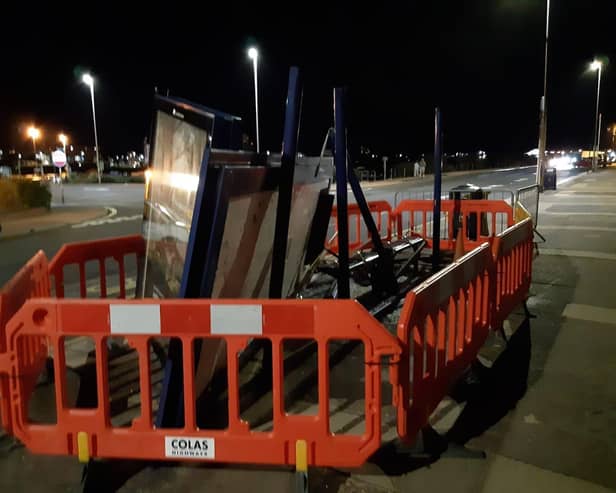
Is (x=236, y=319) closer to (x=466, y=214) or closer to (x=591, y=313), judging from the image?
(x=591, y=313)

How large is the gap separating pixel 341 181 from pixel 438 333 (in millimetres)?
2078

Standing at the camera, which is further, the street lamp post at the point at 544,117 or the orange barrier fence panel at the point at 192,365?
the street lamp post at the point at 544,117

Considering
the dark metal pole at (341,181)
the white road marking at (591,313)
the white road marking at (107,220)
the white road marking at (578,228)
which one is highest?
the dark metal pole at (341,181)

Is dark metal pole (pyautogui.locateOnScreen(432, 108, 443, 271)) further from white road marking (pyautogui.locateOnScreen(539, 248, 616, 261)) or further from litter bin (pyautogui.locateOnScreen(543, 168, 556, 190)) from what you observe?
litter bin (pyautogui.locateOnScreen(543, 168, 556, 190))

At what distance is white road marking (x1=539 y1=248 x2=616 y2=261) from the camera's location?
38.3 feet

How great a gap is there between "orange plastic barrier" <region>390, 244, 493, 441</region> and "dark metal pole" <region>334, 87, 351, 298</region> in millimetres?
1319

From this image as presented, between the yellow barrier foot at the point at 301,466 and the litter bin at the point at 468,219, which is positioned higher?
the litter bin at the point at 468,219

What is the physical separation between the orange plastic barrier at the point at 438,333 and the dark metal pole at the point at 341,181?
1.32 m

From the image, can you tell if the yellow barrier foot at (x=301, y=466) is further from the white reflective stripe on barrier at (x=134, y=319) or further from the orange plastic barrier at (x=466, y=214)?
the orange plastic barrier at (x=466, y=214)

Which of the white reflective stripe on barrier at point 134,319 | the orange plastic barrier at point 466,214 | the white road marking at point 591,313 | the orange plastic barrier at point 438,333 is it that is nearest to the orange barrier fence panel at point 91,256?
the white reflective stripe on barrier at point 134,319

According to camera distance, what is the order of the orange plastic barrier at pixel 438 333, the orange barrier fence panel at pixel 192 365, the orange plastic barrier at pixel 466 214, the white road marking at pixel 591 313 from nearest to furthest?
the orange barrier fence panel at pixel 192 365
the orange plastic barrier at pixel 438 333
the white road marking at pixel 591 313
the orange plastic barrier at pixel 466 214

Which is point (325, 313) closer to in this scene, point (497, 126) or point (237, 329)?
point (237, 329)

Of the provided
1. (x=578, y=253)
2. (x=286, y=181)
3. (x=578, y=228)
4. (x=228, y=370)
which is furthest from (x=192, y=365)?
(x=578, y=228)

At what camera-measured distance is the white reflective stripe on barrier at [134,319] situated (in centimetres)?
361
